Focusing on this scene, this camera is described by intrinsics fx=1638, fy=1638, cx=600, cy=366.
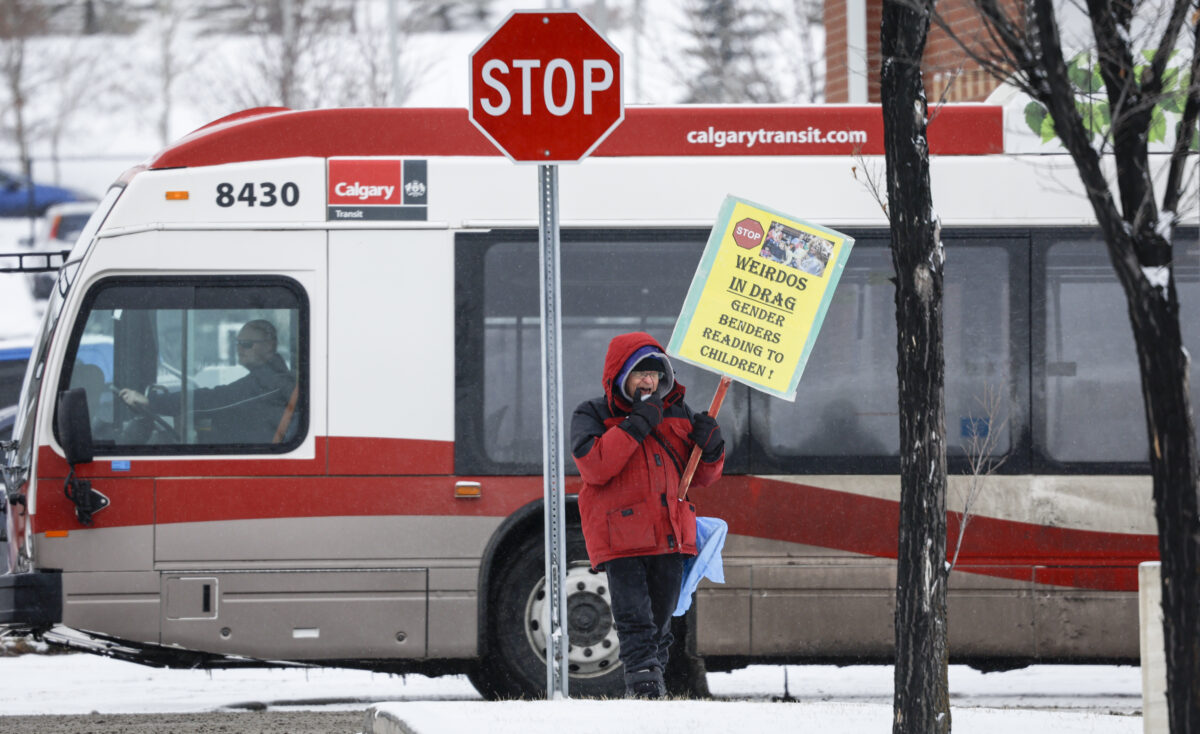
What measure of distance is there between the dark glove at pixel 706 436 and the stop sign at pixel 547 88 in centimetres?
119

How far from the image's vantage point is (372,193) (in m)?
8.12

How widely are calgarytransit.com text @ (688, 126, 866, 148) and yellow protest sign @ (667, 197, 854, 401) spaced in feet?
5.33

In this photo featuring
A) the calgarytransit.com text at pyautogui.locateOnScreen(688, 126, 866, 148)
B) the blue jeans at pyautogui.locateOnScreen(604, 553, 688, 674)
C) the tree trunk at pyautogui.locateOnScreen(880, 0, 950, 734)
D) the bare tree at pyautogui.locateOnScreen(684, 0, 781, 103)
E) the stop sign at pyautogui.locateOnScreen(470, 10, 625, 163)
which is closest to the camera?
the tree trunk at pyautogui.locateOnScreen(880, 0, 950, 734)

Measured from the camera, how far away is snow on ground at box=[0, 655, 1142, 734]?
591 cm

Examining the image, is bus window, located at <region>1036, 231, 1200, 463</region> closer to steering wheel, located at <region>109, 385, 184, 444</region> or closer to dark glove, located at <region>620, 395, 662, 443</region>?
dark glove, located at <region>620, 395, 662, 443</region>

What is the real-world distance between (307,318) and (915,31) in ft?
12.9

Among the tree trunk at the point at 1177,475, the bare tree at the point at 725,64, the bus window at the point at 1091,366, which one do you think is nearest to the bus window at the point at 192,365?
the bus window at the point at 1091,366

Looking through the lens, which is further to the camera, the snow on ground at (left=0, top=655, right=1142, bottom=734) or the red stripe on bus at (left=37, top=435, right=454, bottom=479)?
the red stripe on bus at (left=37, top=435, right=454, bottom=479)

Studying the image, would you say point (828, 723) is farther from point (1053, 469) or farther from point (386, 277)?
point (386, 277)

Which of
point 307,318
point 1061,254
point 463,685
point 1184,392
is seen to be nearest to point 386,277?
point 307,318

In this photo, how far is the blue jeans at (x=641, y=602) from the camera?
6.69 metres

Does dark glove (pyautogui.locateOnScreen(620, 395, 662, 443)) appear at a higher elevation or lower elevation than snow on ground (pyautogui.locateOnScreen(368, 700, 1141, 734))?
higher

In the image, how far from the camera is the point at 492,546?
8.03 meters

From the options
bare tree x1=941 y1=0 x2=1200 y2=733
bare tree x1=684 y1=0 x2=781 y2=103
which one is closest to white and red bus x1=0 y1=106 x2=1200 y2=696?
bare tree x1=941 y1=0 x2=1200 y2=733
